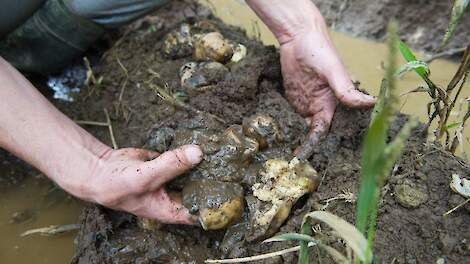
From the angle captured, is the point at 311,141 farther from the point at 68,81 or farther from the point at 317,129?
the point at 68,81

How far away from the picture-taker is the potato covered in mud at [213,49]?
191 cm

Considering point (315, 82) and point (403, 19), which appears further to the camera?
point (403, 19)

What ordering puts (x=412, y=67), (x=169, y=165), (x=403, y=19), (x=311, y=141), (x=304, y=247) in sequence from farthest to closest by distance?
1. (x=403, y=19)
2. (x=311, y=141)
3. (x=169, y=165)
4. (x=412, y=67)
5. (x=304, y=247)

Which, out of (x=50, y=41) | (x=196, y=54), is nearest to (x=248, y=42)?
(x=196, y=54)

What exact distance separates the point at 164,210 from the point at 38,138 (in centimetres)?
42

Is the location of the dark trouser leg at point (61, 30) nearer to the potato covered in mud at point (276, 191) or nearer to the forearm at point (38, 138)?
the forearm at point (38, 138)

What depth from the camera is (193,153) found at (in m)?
1.46

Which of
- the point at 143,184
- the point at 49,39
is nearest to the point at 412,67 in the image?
the point at 143,184

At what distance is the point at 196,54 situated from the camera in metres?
1.99

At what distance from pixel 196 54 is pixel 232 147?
599mm

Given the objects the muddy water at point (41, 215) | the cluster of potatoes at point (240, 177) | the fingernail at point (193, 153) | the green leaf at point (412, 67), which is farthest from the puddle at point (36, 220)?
the green leaf at point (412, 67)

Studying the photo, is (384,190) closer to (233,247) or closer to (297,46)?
(233,247)

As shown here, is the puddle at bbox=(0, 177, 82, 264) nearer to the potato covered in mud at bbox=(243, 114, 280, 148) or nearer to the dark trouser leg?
the dark trouser leg

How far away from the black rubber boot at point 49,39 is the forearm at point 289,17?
71 centimetres
